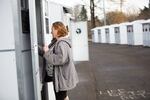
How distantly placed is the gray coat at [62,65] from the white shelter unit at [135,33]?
34.1 m

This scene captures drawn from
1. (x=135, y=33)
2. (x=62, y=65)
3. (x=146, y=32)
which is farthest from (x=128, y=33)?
Result: (x=62, y=65)

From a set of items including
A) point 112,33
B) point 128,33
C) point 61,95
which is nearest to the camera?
point 61,95

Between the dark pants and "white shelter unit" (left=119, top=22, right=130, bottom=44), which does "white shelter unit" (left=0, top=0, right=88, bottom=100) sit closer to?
the dark pants

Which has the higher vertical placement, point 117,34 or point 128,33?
point 128,33

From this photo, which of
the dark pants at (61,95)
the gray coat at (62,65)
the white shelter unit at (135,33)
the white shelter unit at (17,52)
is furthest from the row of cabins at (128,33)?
the white shelter unit at (17,52)

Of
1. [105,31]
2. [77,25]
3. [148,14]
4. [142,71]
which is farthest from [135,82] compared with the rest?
[148,14]

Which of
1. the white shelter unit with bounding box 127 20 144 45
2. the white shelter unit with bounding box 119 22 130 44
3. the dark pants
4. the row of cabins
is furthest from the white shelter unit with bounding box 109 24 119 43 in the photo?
the dark pants

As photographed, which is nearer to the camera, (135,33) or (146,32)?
(146,32)

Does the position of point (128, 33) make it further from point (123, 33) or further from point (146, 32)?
point (146, 32)

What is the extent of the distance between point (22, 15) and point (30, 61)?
62 centimetres

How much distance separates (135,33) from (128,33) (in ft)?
11.9

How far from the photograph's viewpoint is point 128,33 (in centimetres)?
4509

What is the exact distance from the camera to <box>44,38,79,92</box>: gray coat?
20.8 feet

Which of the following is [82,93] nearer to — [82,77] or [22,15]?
[82,77]
